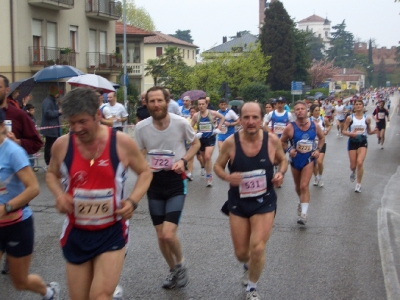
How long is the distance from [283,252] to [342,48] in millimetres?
181157

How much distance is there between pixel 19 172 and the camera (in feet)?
14.6

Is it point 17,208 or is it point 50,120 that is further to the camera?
point 50,120

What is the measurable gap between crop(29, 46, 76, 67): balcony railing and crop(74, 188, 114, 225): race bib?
29.0m

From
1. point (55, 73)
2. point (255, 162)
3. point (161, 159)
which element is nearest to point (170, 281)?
point (161, 159)

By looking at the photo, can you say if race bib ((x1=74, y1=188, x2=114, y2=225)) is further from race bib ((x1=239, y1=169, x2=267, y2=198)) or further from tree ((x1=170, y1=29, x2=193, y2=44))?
tree ((x1=170, y1=29, x2=193, y2=44))

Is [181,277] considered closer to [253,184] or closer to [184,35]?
[253,184]

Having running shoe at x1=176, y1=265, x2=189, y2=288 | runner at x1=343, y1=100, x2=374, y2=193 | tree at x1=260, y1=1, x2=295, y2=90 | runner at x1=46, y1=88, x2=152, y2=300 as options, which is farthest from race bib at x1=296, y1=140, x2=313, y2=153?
tree at x1=260, y1=1, x2=295, y2=90

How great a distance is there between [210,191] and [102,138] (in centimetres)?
823

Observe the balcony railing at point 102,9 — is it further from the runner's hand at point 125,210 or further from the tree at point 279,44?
the tree at point 279,44

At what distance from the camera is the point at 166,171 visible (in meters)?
5.95

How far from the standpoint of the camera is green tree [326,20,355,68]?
178087 mm

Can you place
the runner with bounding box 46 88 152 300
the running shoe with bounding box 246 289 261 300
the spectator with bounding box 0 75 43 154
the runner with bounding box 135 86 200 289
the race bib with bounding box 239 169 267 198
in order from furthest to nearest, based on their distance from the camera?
1. the spectator with bounding box 0 75 43 154
2. the runner with bounding box 135 86 200 289
3. the race bib with bounding box 239 169 267 198
4. the running shoe with bounding box 246 289 261 300
5. the runner with bounding box 46 88 152 300

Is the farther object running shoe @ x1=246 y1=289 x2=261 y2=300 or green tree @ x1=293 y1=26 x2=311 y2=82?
green tree @ x1=293 y1=26 x2=311 y2=82

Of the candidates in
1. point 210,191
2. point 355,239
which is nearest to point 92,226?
point 355,239
